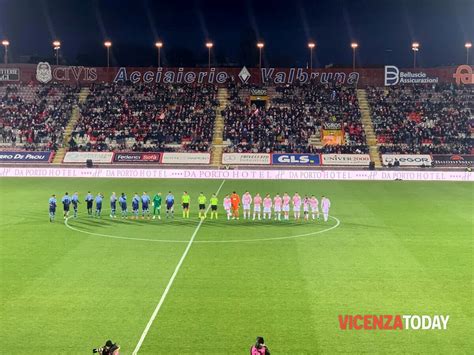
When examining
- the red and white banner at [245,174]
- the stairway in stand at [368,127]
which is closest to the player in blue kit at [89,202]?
the red and white banner at [245,174]

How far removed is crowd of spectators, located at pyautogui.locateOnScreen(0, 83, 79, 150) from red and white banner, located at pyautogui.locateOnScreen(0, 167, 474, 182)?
10.3m

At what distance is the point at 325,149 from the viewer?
59125 millimetres

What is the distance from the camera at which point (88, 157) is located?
58.2 m

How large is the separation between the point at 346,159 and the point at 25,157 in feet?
103

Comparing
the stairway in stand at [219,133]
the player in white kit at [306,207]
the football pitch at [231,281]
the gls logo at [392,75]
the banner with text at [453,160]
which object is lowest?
the football pitch at [231,281]

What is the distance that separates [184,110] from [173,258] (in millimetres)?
48144

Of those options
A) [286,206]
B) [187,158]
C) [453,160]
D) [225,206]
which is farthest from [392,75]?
[225,206]

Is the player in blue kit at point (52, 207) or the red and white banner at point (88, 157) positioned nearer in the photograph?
the player in blue kit at point (52, 207)

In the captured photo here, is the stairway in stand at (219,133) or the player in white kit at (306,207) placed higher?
Result: the stairway in stand at (219,133)

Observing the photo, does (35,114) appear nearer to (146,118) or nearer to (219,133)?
(146,118)

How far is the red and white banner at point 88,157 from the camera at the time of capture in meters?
57.9

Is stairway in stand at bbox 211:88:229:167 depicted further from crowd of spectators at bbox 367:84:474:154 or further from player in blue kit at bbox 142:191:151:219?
player in blue kit at bbox 142:191:151:219

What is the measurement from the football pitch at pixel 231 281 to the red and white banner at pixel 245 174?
62.2 feet

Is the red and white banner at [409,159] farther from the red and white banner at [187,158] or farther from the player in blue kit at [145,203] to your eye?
the player in blue kit at [145,203]
